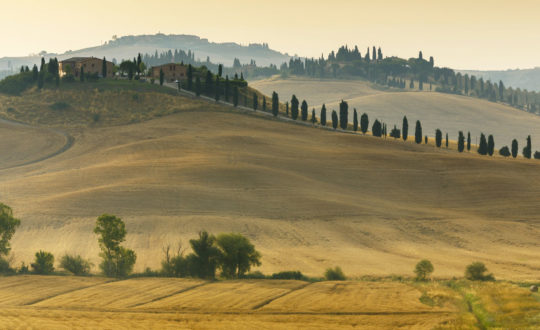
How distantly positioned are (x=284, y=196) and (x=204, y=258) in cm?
3271

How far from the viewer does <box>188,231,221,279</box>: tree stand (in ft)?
164

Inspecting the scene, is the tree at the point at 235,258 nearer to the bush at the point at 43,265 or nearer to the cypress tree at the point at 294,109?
the bush at the point at 43,265

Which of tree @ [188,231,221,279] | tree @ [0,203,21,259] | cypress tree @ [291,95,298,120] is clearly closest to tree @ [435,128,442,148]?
cypress tree @ [291,95,298,120]

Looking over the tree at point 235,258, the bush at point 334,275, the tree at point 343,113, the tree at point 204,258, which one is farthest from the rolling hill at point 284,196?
the tree at point 343,113

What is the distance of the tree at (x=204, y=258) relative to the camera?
4991 centimetres

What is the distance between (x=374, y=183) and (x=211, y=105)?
56.6 metres

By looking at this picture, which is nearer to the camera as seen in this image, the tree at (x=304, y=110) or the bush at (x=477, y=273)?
the bush at (x=477, y=273)

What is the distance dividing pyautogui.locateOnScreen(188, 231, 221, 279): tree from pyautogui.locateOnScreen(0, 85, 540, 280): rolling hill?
627 cm

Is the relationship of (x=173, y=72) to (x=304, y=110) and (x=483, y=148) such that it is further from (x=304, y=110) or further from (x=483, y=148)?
(x=483, y=148)

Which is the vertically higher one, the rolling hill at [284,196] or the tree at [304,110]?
the tree at [304,110]

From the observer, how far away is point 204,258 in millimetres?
50125

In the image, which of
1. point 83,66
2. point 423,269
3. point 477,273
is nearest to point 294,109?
point 83,66

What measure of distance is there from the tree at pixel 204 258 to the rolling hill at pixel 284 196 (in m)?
6.27

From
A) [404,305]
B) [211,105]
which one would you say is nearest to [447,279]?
[404,305]
